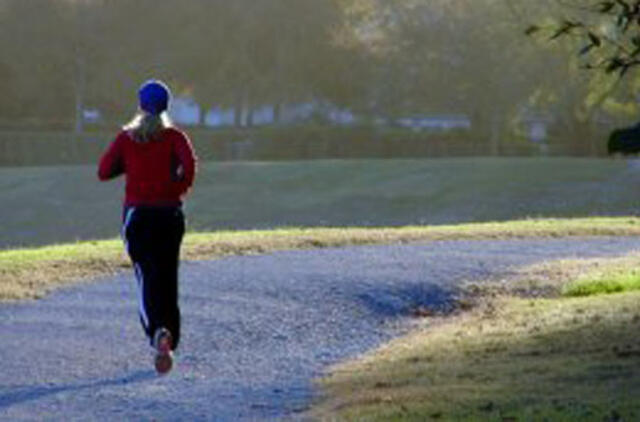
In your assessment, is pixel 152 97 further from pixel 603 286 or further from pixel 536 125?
pixel 536 125

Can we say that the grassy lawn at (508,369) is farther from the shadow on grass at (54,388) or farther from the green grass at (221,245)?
the green grass at (221,245)

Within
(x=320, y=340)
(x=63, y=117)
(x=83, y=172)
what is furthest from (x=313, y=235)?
(x=63, y=117)

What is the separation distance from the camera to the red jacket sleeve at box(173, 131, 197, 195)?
Result: 9.88 meters

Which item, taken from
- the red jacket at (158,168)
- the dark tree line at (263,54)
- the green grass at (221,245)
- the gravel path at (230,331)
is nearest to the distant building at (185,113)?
the dark tree line at (263,54)

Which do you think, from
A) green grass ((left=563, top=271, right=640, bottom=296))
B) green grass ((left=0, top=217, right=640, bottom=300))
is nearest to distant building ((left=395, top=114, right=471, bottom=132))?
green grass ((left=0, top=217, right=640, bottom=300))

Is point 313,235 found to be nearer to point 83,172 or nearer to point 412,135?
point 83,172

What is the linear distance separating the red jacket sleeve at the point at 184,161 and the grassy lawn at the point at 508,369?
63.7 inches

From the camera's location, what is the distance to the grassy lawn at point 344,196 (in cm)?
3762

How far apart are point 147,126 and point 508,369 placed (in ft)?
9.40

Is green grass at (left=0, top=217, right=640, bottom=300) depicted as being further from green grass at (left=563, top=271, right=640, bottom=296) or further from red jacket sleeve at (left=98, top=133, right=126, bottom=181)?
green grass at (left=563, top=271, right=640, bottom=296)

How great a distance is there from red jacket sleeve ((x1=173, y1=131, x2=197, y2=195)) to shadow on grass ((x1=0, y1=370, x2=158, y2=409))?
4.39 feet

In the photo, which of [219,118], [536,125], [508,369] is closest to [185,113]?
[219,118]

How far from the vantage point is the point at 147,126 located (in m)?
9.84

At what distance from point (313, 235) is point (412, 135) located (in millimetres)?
39460
